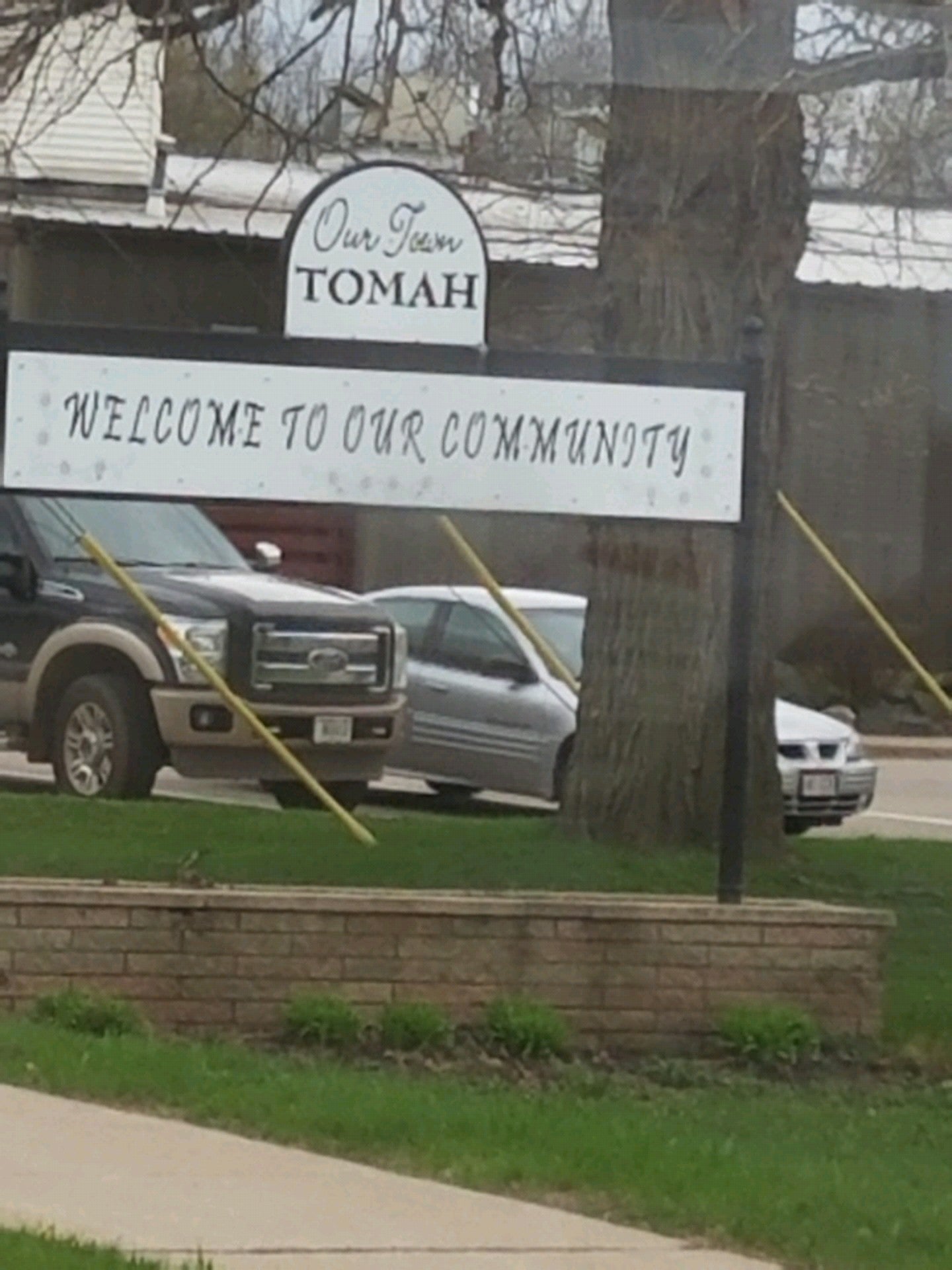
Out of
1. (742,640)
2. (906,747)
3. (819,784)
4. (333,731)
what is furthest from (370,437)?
(906,747)

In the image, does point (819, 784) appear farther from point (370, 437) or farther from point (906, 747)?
point (906, 747)

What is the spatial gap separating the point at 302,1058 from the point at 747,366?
2.97 m

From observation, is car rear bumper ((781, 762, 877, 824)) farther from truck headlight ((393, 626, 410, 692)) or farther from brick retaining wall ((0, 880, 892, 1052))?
brick retaining wall ((0, 880, 892, 1052))

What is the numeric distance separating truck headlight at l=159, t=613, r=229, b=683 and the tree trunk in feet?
12.9

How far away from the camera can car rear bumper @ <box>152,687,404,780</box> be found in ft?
49.9

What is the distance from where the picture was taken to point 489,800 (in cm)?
1778

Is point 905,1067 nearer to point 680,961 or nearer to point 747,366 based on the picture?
point 680,961

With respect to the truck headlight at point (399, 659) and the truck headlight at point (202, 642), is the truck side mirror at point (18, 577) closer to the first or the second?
the truck headlight at point (202, 642)

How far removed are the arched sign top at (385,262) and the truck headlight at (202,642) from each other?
506 centimetres

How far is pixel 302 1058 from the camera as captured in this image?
910 centimetres

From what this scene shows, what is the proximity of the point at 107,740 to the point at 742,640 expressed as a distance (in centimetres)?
630

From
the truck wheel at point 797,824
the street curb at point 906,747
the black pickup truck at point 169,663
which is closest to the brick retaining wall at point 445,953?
the black pickup truck at point 169,663

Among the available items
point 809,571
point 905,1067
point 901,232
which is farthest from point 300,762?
point 809,571

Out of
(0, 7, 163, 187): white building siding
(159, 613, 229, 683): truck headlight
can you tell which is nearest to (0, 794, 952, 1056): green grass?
(159, 613, 229, 683): truck headlight
